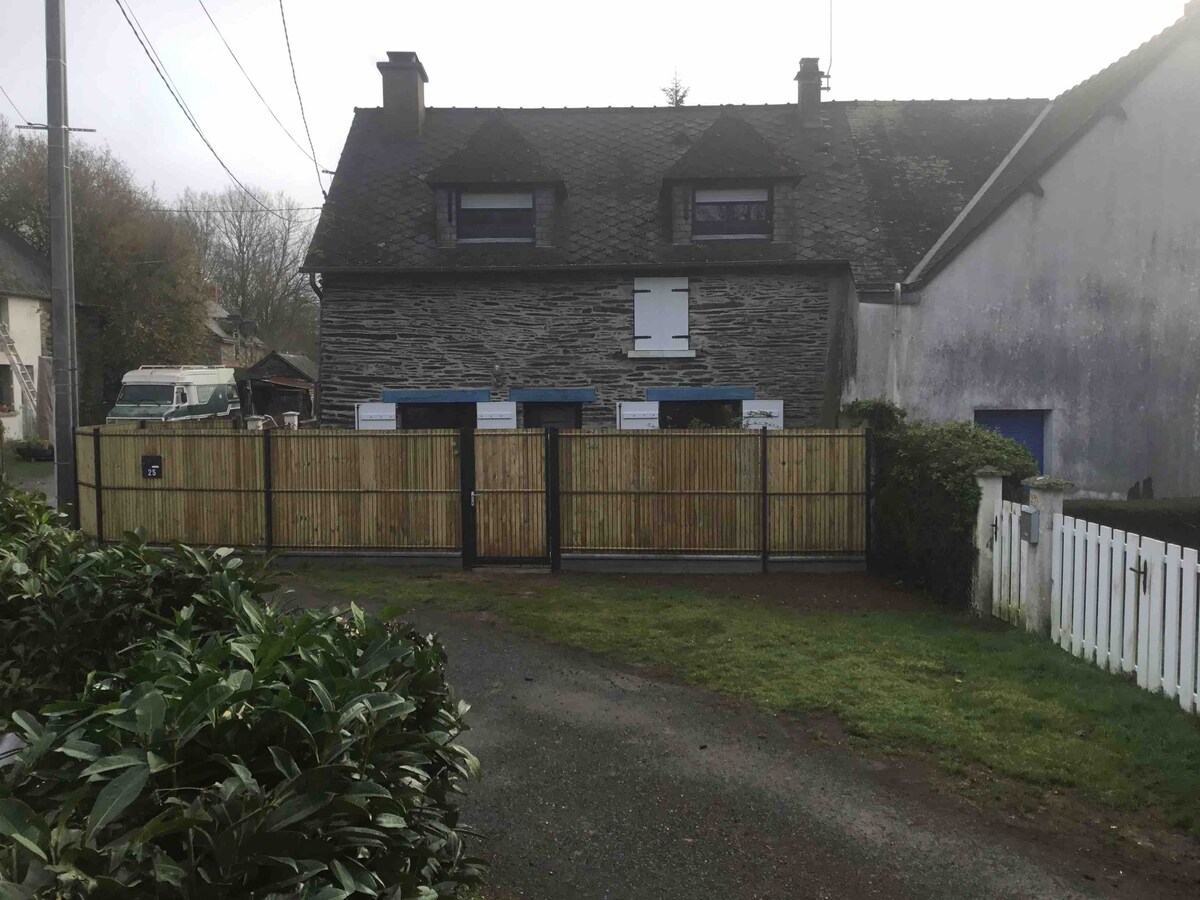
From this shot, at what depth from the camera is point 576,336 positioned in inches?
797

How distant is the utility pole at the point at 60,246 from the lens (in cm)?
1148

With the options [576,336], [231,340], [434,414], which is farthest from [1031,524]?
[231,340]

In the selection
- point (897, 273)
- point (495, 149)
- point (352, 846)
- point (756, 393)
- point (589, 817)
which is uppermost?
point (495, 149)

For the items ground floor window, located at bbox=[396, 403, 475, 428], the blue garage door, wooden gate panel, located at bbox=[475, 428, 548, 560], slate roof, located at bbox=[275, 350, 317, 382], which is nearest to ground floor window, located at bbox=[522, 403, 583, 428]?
ground floor window, located at bbox=[396, 403, 475, 428]

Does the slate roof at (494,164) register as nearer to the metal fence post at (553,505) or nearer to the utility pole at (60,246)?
the metal fence post at (553,505)

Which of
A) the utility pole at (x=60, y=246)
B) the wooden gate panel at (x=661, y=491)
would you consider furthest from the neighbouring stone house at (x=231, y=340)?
the wooden gate panel at (x=661, y=491)

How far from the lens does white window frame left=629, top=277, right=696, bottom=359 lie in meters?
20.1

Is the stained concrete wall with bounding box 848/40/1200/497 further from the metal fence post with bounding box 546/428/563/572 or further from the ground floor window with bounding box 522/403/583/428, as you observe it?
the metal fence post with bounding box 546/428/563/572

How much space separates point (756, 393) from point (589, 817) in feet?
50.6

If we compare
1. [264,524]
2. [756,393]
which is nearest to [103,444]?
[264,524]

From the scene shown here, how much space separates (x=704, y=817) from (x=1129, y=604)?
3.99 metres

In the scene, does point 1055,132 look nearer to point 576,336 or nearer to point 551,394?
point 576,336

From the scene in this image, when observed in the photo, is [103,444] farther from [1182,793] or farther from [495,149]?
[1182,793]

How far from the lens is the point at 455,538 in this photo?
13445 mm
